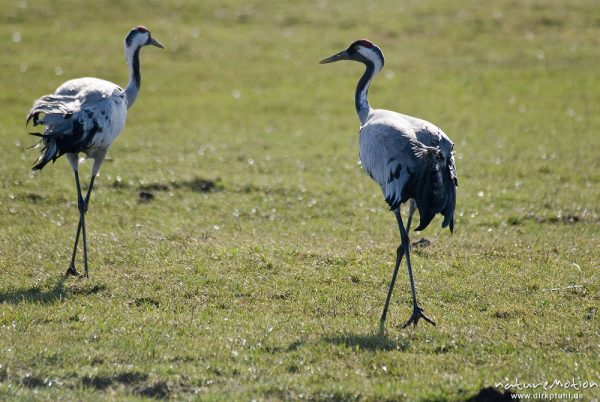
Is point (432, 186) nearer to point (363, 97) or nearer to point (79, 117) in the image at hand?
point (363, 97)

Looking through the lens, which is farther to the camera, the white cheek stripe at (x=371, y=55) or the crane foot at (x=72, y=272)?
the white cheek stripe at (x=371, y=55)

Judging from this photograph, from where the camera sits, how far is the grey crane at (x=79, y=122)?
9148 millimetres

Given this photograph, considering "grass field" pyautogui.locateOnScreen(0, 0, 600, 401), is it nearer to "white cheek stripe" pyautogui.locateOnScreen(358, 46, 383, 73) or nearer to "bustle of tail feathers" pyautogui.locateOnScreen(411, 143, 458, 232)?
"bustle of tail feathers" pyautogui.locateOnScreen(411, 143, 458, 232)

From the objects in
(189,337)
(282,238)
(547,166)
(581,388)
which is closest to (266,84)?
(547,166)

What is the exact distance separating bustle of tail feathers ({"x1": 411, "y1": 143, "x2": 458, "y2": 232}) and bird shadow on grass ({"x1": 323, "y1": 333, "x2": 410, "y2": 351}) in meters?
1.01

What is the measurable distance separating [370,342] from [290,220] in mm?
4420

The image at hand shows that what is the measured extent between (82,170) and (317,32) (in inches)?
444

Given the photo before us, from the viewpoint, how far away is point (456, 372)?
21.9 feet

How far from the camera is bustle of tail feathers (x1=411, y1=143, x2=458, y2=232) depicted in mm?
7750

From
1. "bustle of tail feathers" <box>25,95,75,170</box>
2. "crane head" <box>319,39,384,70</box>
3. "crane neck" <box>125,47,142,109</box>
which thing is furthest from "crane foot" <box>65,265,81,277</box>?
"crane head" <box>319,39,384,70</box>

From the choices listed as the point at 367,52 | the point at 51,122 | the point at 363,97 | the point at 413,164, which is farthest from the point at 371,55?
the point at 51,122

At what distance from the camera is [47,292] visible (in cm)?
841

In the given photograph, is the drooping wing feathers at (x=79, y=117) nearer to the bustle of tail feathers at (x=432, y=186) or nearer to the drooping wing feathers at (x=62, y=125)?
the drooping wing feathers at (x=62, y=125)

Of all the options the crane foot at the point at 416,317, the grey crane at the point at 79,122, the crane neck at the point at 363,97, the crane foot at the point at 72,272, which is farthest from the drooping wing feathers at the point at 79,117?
the crane foot at the point at 416,317
